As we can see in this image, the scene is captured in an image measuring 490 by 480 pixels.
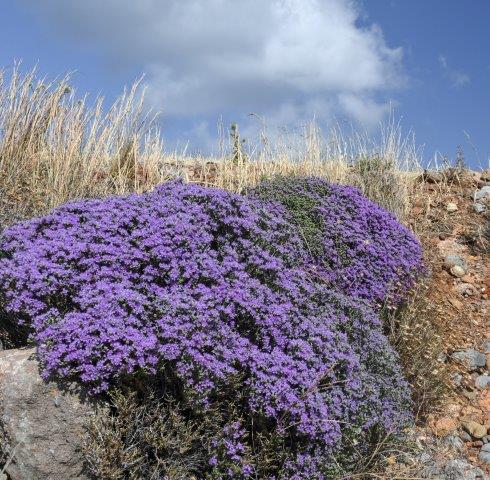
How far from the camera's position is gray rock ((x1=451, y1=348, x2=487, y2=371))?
6.45 meters

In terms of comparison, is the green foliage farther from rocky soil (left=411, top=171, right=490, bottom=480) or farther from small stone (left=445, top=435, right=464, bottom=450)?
small stone (left=445, top=435, right=464, bottom=450)

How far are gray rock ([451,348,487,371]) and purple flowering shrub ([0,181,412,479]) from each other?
187 centimetres

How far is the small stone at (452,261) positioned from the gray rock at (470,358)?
1.57m

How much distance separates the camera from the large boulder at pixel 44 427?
3.61 m

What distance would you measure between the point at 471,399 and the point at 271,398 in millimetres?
3065

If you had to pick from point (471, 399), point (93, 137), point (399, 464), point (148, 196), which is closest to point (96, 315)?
point (148, 196)

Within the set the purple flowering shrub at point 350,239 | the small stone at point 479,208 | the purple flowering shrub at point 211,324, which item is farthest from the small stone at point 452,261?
the purple flowering shrub at point 211,324

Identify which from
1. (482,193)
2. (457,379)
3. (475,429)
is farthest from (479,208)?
(475,429)

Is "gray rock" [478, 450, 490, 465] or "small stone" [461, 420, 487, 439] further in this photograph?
"small stone" [461, 420, 487, 439]

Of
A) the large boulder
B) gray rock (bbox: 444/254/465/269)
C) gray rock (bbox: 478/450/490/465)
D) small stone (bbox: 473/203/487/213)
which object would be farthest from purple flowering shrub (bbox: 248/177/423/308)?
small stone (bbox: 473/203/487/213)

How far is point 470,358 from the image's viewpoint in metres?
6.51

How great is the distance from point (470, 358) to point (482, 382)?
0.31 m

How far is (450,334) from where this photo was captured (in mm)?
6750

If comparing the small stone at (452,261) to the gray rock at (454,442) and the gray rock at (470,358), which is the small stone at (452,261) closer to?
the gray rock at (470,358)
